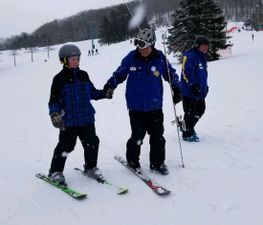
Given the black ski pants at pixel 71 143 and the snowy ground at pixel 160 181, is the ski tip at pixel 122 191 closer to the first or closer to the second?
the snowy ground at pixel 160 181

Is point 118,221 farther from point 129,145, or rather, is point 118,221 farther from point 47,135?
point 47,135

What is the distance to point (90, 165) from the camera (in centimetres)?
535

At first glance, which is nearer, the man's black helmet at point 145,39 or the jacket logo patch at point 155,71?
the man's black helmet at point 145,39

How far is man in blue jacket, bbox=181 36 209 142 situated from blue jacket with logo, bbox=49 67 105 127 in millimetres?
2373

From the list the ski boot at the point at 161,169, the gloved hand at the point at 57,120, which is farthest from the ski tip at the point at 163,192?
the gloved hand at the point at 57,120

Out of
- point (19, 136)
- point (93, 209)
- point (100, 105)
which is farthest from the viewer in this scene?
point (100, 105)

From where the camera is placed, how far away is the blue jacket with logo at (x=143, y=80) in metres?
5.21

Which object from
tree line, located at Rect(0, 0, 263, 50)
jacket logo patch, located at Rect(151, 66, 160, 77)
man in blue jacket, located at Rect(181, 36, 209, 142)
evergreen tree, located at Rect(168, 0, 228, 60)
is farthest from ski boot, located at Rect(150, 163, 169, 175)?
tree line, located at Rect(0, 0, 263, 50)

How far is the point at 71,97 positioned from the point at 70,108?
16 centimetres

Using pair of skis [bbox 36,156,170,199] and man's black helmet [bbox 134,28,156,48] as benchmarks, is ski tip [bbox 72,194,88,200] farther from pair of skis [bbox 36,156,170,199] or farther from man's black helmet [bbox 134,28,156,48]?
man's black helmet [bbox 134,28,156,48]

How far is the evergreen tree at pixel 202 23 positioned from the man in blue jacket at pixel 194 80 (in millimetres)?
20717

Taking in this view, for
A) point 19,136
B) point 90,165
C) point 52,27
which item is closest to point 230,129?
point 90,165

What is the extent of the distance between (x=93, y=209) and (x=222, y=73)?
15.9 meters

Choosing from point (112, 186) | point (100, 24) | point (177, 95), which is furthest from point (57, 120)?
point (100, 24)
